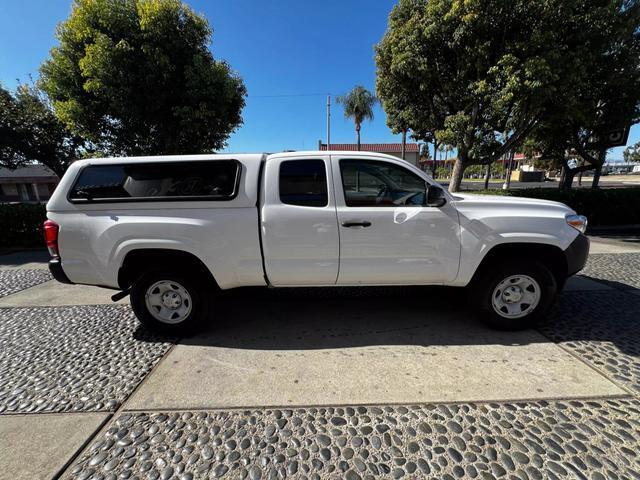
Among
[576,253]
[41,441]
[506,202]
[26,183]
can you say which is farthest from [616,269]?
[26,183]

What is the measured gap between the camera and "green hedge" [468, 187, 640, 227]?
872 centimetres

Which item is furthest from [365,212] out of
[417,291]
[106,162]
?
[106,162]

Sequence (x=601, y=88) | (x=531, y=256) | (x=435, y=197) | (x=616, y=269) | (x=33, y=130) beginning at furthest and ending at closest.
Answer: (x=33, y=130)
(x=601, y=88)
(x=616, y=269)
(x=531, y=256)
(x=435, y=197)

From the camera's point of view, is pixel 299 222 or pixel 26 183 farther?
pixel 26 183

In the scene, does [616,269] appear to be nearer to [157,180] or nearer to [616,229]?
[616,229]

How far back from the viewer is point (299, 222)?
3.04 meters

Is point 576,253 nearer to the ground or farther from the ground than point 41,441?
farther from the ground

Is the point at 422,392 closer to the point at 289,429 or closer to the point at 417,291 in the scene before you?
the point at 289,429

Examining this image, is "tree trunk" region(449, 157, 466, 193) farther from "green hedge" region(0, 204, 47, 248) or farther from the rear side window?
"green hedge" region(0, 204, 47, 248)

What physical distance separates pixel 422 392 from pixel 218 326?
2370 millimetres

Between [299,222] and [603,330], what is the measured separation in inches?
138

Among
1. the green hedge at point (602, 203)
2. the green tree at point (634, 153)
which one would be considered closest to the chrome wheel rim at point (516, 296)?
the green hedge at point (602, 203)

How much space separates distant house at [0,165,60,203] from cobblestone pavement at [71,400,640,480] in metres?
47.1

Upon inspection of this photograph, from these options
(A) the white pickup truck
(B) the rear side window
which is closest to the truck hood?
(A) the white pickup truck
